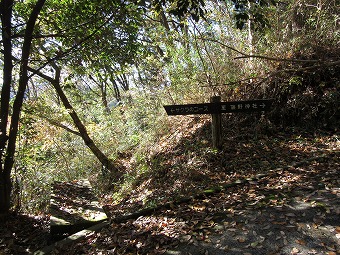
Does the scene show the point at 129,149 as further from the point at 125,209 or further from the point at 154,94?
the point at 125,209

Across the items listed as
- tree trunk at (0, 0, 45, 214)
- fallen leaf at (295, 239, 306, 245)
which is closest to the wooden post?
fallen leaf at (295, 239, 306, 245)

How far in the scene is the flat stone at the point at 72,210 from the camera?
3.75 metres

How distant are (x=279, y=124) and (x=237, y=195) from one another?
9.77ft

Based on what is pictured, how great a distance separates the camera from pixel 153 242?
3170 millimetres

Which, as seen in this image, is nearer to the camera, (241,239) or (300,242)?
(300,242)

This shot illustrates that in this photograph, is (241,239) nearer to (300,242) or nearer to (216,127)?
(300,242)

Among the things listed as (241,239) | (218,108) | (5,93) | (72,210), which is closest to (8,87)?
(5,93)

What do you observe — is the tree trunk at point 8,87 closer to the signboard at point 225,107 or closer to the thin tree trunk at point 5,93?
the thin tree trunk at point 5,93

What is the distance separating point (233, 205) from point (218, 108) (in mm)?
2080

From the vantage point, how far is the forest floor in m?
2.93

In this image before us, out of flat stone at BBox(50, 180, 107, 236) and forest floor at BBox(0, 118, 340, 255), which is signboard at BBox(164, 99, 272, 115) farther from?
flat stone at BBox(50, 180, 107, 236)

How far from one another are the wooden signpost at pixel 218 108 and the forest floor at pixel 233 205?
71 centimetres

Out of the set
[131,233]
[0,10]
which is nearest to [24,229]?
[131,233]

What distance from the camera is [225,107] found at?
5.09 m
